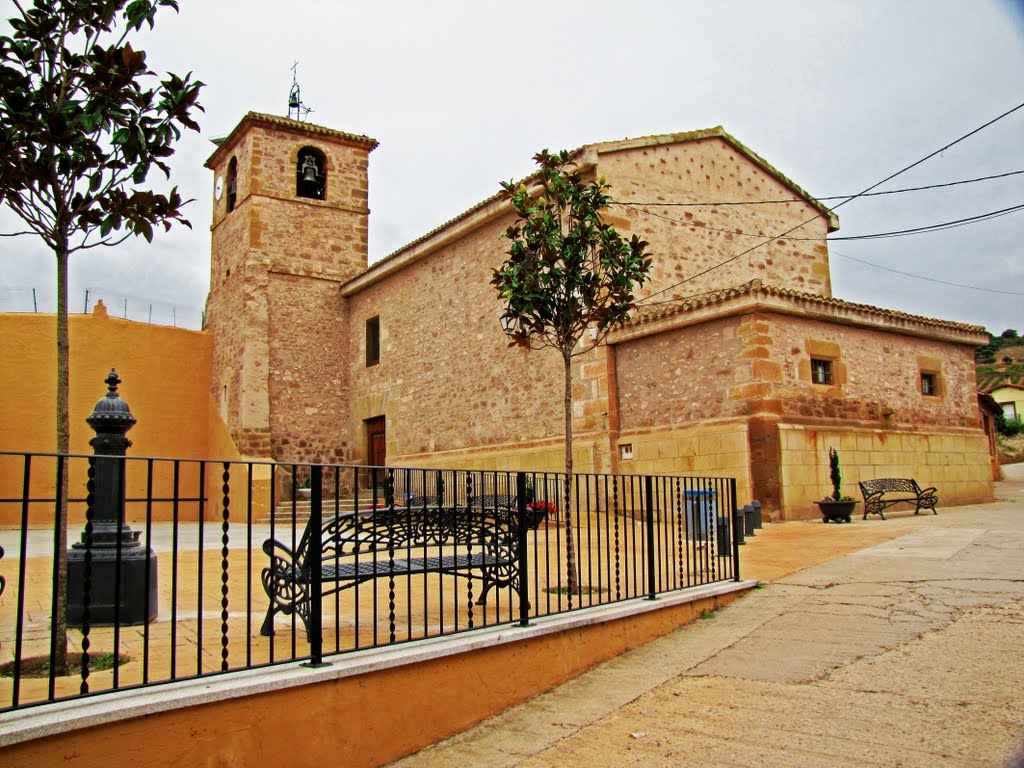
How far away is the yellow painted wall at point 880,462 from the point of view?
39.3 ft

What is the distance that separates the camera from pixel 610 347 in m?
13.9

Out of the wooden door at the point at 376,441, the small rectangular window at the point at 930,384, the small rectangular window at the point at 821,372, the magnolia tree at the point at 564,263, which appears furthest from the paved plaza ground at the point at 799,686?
the wooden door at the point at 376,441

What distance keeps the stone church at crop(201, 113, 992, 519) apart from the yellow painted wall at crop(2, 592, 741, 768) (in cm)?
798

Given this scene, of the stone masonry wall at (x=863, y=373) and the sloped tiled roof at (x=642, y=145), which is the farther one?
the sloped tiled roof at (x=642, y=145)

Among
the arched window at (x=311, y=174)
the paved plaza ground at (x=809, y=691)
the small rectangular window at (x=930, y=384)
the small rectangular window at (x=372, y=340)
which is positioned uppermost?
the arched window at (x=311, y=174)

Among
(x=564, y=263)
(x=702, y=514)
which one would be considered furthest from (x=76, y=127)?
(x=702, y=514)

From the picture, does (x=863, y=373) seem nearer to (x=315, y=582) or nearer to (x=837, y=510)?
(x=837, y=510)

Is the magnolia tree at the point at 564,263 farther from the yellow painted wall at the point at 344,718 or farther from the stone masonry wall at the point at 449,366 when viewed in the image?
the stone masonry wall at the point at 449,366

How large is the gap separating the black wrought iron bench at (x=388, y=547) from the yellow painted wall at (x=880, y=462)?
25.0 feet

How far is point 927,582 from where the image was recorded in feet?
21.4

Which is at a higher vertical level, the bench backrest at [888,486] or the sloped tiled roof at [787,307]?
the sloped tiled roof at [787,307]

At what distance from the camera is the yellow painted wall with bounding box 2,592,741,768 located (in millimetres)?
2947

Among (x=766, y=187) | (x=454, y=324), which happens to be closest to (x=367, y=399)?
(x=454, y=324)

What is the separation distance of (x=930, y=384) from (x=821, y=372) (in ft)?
11.0
